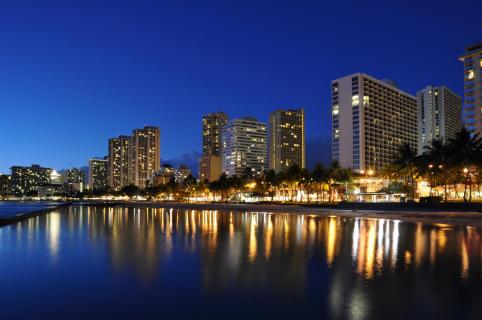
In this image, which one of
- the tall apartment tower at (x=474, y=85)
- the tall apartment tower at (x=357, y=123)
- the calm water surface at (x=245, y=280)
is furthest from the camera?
the tall apartment tower at (x=357, y=123)

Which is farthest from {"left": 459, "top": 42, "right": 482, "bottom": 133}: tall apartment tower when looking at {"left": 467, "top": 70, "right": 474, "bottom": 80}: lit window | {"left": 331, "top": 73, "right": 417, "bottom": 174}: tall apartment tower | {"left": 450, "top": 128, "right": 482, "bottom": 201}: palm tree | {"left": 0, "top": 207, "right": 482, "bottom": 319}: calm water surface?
{"left": 0, "top": 207, "right": 482, "bottom": 319}: calm water surface

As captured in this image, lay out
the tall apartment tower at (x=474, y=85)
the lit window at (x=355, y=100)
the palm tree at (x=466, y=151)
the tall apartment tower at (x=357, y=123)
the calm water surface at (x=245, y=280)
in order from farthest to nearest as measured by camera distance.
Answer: the lit window at (x=355, y=100)
the tall apartment tower at (x=357, y=123)
the tall apartment tower at (x=474, y=85)
the palm tree at (x=466, y=151)
the calm water surface at (x=245, y=280)

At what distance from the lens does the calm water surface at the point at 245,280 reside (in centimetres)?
1072

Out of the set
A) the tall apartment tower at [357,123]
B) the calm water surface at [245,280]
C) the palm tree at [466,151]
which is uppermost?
the tall apartment tower at [357,123]

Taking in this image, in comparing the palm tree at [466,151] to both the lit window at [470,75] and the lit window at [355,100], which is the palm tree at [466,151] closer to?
the lit window at [470,75]

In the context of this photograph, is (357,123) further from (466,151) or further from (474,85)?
(466,151)

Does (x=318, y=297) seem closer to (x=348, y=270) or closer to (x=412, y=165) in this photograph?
(x=348, y=270)

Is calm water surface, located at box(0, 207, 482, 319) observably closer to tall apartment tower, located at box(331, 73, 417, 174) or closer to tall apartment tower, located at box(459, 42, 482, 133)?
tall apartment tower, located at box(459, 42, 482, 133)

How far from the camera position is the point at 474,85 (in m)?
153

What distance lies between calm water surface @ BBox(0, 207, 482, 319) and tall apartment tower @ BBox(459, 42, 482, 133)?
464 ft

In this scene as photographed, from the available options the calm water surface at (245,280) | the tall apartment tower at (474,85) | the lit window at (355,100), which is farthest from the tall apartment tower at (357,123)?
the calm water surface at (245,280)

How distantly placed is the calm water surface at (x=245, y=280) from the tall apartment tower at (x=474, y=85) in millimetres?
141316

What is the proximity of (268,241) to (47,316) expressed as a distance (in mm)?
16388

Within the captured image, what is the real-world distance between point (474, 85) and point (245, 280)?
526 ft
